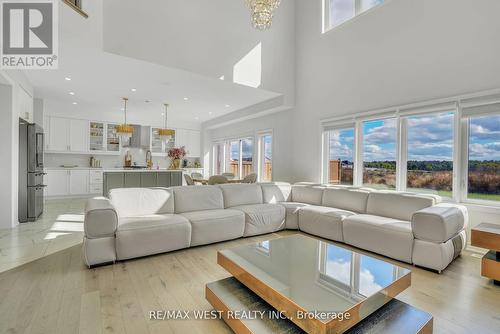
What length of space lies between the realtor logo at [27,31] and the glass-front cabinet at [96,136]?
4.10 m

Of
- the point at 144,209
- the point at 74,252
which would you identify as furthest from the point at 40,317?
the point at 144,209

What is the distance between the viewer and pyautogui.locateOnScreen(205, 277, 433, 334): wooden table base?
143 centimetres

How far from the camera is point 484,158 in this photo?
3318 millimetres

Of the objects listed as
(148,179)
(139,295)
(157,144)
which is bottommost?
(139,295)

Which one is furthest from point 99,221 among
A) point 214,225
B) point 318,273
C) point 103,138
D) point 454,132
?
point 103,138

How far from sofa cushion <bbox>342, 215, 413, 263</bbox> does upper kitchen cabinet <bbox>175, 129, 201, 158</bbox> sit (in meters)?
7.27

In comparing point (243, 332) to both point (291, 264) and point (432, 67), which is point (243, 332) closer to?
point (291, 264)

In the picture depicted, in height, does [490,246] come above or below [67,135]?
below

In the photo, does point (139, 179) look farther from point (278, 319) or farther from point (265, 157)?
point (278, 319)

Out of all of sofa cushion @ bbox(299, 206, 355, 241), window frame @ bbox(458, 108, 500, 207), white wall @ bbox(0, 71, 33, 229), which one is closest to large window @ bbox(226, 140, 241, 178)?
sofa cushion @ bbox(299, 206, 355, 241)

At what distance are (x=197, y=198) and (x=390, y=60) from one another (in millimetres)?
3911

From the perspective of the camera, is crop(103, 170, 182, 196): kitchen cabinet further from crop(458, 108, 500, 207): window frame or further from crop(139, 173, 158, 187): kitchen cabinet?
crop(458, 108, 500, 207): window frame

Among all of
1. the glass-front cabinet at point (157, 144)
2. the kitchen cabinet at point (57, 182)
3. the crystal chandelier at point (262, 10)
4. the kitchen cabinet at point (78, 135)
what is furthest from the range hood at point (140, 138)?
the crystal chandelier at point (262, 10)

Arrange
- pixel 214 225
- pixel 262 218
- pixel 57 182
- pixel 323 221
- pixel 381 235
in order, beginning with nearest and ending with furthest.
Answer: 1. pixel 381 235
2. pixel 214 225
3. pixel 323 221
4. pixel 262 218
5. pixel 57 182
